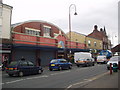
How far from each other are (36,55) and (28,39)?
3460mm

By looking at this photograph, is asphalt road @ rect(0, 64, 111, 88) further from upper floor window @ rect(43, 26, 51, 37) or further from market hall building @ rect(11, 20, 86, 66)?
upper floor window @ rect(43, 26, 51, 37)

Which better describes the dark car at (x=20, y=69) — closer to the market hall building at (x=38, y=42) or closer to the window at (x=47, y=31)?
the market hall building at (x=38, y=42)

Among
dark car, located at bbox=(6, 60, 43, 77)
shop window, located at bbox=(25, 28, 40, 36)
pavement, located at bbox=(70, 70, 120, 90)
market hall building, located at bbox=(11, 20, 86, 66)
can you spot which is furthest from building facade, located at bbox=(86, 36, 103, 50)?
pavement, located at bbox=(70, 70, 120, 90)

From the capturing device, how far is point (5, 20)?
78.7 ft

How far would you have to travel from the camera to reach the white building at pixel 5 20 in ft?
76.3

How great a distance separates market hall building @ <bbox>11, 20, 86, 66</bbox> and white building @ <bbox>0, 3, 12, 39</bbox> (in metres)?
0.91

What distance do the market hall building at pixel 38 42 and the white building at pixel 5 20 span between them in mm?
906

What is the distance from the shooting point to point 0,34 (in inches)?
902

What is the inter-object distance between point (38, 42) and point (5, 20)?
6940 mm

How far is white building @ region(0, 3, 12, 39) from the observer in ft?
76.3

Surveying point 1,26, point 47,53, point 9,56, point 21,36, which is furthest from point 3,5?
point 47,53

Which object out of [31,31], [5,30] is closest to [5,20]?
[5,30]

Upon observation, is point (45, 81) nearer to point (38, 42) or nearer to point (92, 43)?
point (38, 42)

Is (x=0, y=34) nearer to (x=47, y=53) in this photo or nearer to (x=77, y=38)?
(x=47, y=53)
